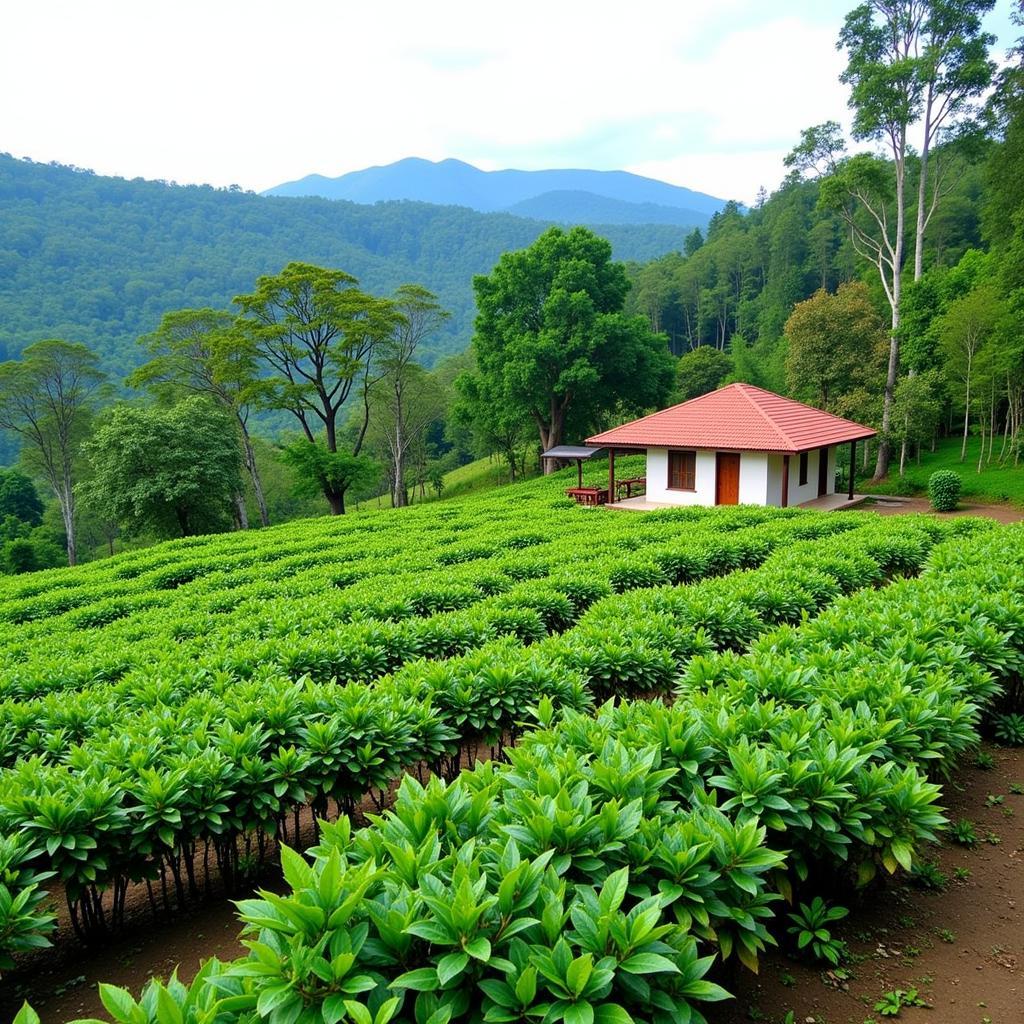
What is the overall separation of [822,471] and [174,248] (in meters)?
88.7

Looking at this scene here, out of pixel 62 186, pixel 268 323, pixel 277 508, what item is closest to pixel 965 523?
pixel 268 323

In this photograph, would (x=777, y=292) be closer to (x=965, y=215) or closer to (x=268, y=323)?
(x=965, y=215)

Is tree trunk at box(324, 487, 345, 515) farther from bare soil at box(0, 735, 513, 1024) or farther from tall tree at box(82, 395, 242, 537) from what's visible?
bare soil at box(0, 735, 513, 1024)

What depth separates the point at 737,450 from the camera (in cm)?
1859

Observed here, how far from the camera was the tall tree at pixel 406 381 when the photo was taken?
33.1 m

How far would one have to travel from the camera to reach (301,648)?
6191 mm

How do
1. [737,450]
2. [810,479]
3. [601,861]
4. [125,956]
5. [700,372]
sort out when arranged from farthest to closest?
[700,372], [810,479], [737,450], [125,956], [601,861]

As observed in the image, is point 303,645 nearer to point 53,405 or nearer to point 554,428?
point 554,428

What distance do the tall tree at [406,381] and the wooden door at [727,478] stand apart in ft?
58.3

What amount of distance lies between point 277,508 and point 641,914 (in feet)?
160

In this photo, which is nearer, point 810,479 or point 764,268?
point 810,479

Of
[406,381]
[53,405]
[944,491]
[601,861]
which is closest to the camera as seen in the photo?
[601,861]

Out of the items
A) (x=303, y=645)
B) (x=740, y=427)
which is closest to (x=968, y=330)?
(x=740, y=427)

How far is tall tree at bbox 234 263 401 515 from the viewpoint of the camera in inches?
1148
